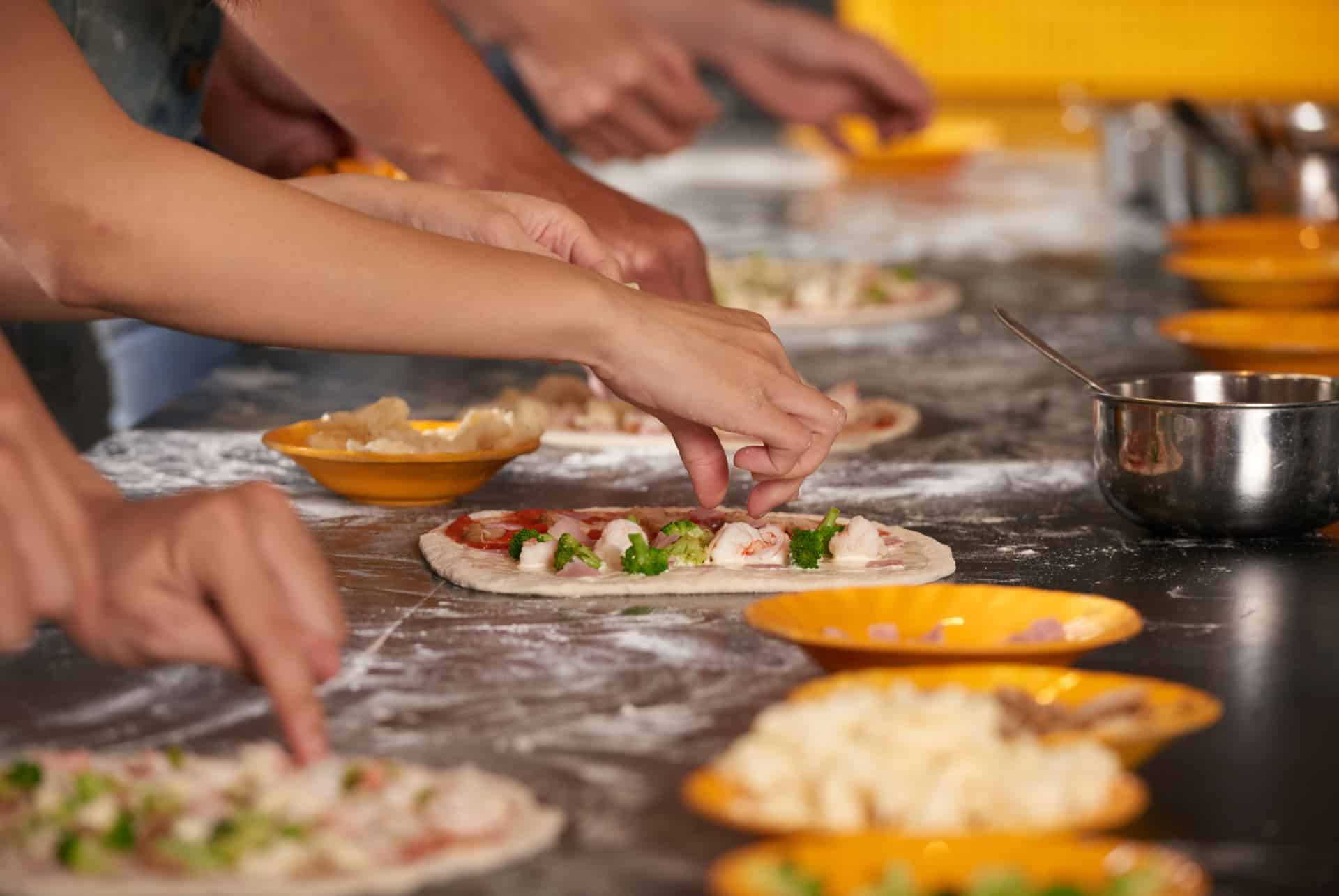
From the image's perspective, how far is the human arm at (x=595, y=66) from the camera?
3.27 meters

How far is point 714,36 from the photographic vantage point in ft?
12.9

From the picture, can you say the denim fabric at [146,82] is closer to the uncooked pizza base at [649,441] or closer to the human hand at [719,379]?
the uncooked pizza base at [649,441]

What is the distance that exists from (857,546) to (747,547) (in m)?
0.11

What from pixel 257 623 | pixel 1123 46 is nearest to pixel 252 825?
pixel 257 623

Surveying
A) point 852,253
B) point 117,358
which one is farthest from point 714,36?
point 117,358

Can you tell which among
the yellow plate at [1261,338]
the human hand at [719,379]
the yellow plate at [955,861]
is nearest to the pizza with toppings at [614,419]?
the yellow plate at [1261,338]

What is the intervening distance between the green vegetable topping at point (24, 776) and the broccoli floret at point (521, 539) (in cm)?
70

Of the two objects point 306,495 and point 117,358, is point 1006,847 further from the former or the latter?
point 117,358

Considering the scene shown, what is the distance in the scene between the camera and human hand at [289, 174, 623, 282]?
1.83 meters

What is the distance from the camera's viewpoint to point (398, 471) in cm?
206

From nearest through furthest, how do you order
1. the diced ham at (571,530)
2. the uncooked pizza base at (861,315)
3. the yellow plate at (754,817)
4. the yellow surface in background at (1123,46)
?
the yellow plate at (754,817) → the diced ham at (571,530) → the uncooked pizza base at (861,315) → the yellow surface in background at (1123,46)

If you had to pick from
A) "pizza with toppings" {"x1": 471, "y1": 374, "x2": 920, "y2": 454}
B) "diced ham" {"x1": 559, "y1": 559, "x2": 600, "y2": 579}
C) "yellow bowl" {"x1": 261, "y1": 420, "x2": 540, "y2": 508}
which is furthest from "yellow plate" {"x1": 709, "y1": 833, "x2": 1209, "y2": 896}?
"pizza with toppings" {"x1": 471, "y1": 374, "x2": 920, "y2": 454}

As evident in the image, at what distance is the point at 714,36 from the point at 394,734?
2.86 meters

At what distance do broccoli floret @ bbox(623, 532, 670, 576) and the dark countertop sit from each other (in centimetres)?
5
